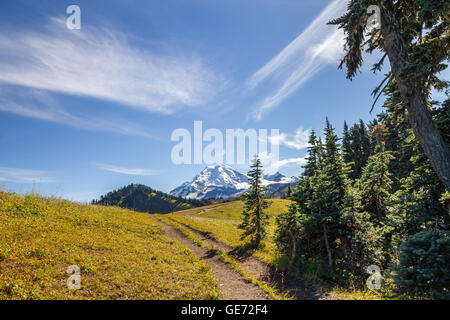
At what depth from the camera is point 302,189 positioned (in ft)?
38.3

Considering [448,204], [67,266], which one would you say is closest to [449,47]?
[448,204]

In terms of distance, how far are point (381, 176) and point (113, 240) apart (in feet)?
58.3

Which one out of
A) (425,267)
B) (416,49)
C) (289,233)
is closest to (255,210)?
(289,233)

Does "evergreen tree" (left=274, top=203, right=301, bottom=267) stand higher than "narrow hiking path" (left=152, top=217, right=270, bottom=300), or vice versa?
"evergreen tree" (left=274, top=203, right=301, bottom=267)

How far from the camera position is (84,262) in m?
7.64

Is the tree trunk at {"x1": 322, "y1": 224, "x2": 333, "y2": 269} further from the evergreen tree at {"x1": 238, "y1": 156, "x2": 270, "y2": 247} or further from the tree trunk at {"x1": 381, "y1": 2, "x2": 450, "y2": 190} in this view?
the evergreen tree at {"x1": 238, "y1": 156, "x2": 270, "y2": 247}

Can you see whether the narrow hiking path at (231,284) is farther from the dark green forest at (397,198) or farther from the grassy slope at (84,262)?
the dark green forest at (397,198)

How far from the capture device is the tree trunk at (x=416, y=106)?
7607 millimetres

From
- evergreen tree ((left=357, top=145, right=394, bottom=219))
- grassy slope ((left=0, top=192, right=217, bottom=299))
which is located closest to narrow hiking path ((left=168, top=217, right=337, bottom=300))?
grassy slope ((left=0, top=192, right=217, bottom=299))

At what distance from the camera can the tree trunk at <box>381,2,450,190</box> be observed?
761 cm

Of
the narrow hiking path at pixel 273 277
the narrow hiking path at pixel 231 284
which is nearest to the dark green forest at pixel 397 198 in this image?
the narrow hiking path at pixel 273 277

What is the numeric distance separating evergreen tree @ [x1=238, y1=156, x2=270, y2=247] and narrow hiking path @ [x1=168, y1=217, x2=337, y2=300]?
226 cm

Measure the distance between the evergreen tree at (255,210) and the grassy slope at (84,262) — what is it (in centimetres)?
663
